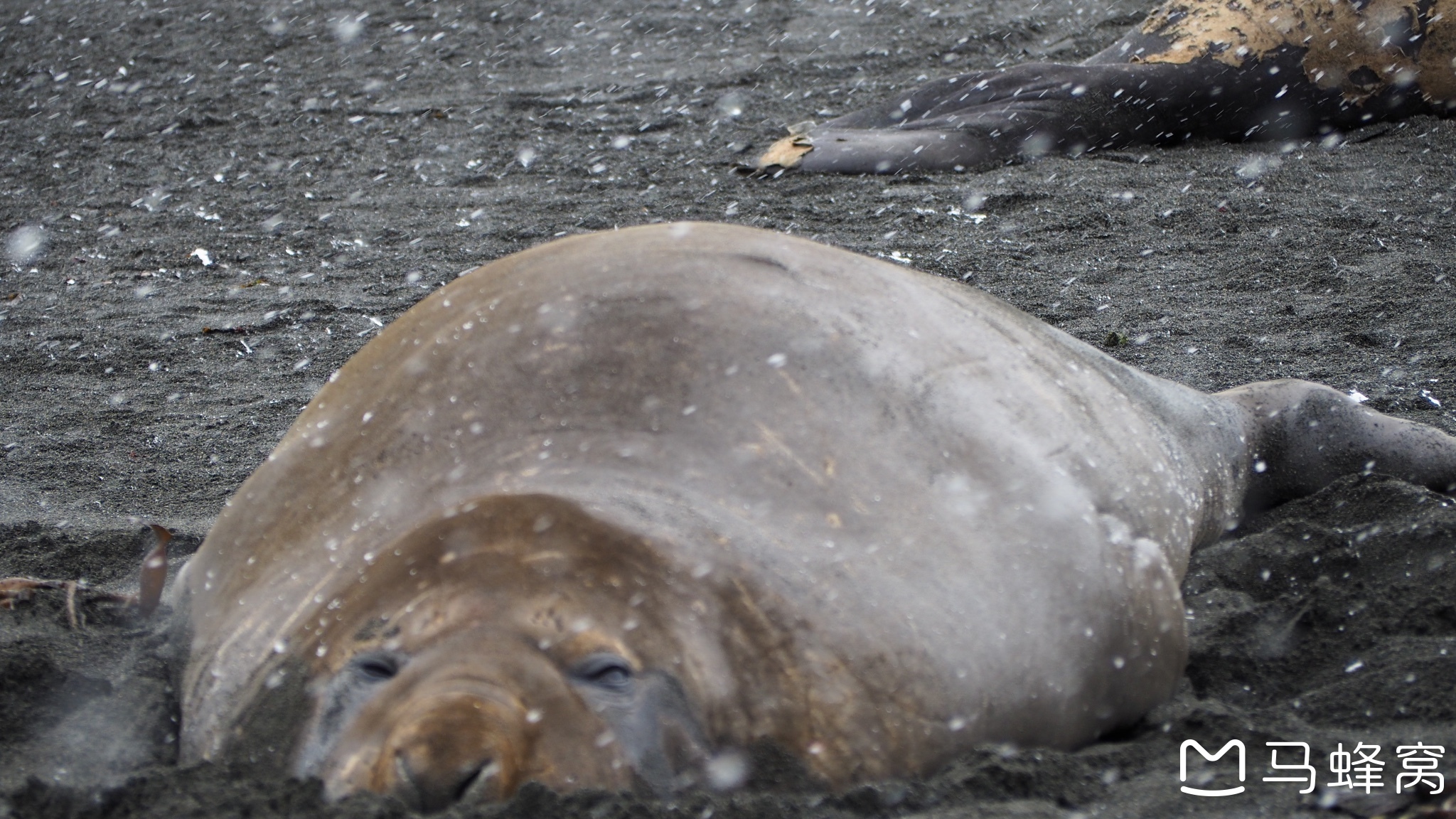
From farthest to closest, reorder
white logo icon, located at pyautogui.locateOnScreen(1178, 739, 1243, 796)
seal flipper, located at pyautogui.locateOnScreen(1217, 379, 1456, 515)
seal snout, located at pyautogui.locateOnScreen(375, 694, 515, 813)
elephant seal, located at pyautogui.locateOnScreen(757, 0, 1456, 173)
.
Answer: elephant seal, located at pyautogui.locateOnScreen(757, 0, 1456, 173), seal flipper, located at pyautogui.locateOnScreen(1217, 379, 1456, 515), white logo icon, located at pyautogui.locateOnScreen(1178, 739, 1243, 796), seal snout, located at pyautogui.locateOnScreen(375, 694, 515, 813)

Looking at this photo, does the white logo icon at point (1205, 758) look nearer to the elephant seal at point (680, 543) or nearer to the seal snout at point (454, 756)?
the elephant seal at point (680, 543)

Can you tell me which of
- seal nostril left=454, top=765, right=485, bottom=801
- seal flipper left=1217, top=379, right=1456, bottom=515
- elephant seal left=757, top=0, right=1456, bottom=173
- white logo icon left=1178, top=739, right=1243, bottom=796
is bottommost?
elephant seal left=757, top=0, right=1456, bottom=173

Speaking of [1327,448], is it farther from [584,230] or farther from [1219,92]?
[1219,92]

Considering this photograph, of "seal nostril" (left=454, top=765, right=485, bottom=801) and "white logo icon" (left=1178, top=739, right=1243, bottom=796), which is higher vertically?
"seal nostril" (left=454, top=765, right=485, bottom=801)

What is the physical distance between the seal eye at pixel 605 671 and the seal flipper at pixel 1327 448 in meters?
2.04

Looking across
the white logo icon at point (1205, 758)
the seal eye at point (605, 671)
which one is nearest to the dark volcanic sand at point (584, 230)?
the white logo icon at point (1205, 758)

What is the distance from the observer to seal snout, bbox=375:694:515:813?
1.63m

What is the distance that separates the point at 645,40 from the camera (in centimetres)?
936

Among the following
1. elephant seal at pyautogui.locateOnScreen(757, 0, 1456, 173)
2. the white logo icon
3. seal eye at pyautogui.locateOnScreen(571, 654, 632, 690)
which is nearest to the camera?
seal eye at pyautogui.locateOnScreen(571, 654, 632, 690)

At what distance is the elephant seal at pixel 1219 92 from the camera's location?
6855 mm

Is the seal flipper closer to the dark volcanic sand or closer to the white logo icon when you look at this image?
the dark volcanic sand

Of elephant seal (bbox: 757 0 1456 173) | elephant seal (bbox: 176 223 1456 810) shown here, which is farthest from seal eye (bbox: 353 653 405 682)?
elephant seal (bbox: 757 0 1456 173)

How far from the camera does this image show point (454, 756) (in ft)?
5.33

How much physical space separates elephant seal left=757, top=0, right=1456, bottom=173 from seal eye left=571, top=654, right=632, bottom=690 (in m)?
5.24
